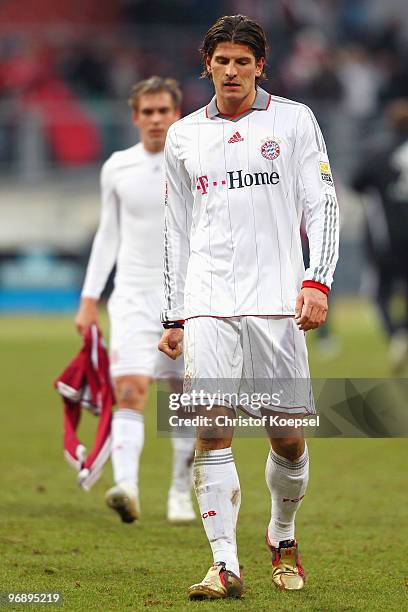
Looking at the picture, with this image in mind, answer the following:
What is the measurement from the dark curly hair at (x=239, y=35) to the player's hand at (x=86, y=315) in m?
2.41

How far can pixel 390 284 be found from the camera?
48.9ft

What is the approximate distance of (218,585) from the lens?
17.2 ft

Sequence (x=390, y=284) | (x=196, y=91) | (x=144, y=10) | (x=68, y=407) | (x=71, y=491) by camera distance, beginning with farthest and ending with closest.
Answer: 1. (x=144, y=10)
2. (x=196, y=91)
3. (x=390, y=284)
4. (x=71, y=491)
5. (x=68, y=407)

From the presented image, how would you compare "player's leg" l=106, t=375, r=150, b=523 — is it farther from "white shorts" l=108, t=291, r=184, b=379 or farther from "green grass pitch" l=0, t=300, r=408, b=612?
"green grass pitch" l=0, t=300, r=408, b=612

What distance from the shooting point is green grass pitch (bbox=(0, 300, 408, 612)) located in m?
5.50

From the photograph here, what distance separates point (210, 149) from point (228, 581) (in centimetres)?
171

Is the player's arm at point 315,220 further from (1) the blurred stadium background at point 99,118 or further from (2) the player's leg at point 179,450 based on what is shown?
(1) the blurred stadium background at point 99,118

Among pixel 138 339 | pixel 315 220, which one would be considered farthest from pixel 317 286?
pixel 138 339

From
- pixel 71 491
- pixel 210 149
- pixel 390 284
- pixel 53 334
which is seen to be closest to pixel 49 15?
pixel 53 334

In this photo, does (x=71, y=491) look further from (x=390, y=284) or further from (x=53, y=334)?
(x=53, y=334)

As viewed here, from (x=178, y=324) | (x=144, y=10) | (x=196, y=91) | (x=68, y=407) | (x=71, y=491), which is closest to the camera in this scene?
(x=178, y=324)

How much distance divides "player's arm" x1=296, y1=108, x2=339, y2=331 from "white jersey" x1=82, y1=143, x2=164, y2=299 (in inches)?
88.1

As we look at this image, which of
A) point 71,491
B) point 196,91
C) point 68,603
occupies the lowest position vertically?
point 68,603

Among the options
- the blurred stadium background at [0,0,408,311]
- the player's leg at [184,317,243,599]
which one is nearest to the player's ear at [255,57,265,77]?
the player's leg at [184,317,243,599]
